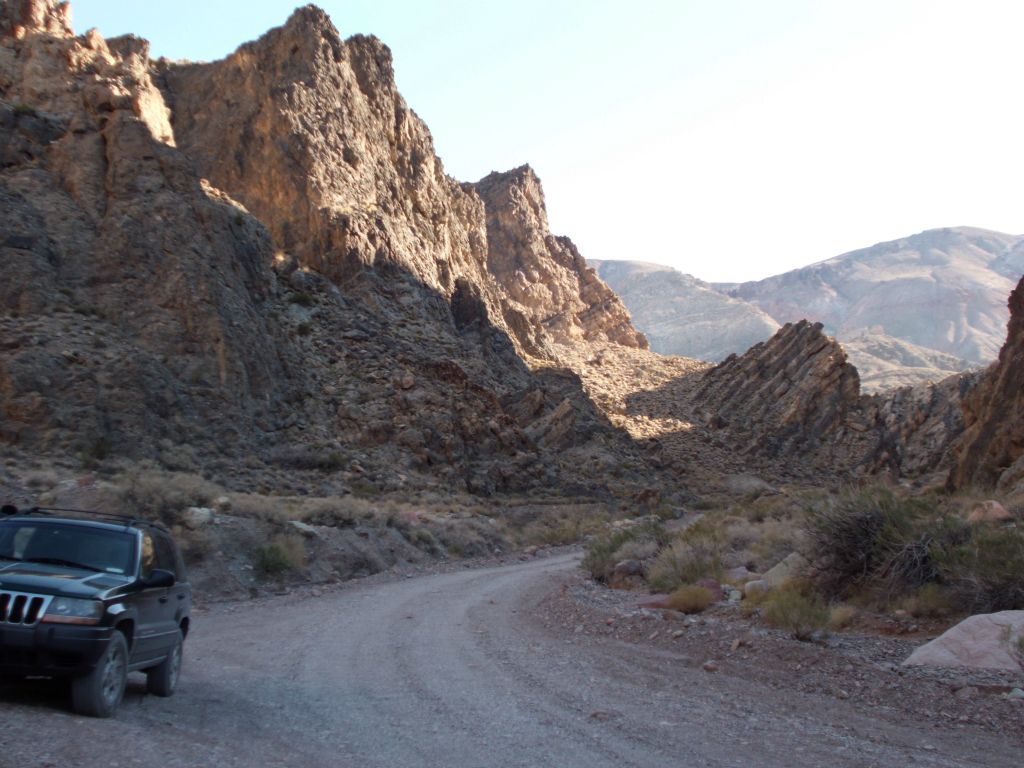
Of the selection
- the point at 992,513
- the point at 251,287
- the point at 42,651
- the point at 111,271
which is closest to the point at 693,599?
the point at 992,513

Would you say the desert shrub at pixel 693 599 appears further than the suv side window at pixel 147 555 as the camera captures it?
Yes

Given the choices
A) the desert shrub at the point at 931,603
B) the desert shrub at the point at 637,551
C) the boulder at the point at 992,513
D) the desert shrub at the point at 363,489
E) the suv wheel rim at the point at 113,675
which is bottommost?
the desert shrub at the point at 637,551

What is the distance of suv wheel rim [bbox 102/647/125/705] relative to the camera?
25.3 feet

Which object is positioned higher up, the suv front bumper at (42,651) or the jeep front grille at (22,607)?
the jeep front grille at (22,607)

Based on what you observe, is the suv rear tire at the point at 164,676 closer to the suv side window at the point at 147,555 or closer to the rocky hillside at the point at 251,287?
the suv side window at the point at 147,555

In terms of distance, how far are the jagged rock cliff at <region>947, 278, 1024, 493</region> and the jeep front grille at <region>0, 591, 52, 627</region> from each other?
A: 864 inches

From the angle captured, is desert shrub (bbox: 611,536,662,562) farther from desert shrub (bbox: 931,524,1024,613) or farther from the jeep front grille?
the jeep front grille

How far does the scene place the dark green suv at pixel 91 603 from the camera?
7387mm

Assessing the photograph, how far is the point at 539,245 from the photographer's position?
107m

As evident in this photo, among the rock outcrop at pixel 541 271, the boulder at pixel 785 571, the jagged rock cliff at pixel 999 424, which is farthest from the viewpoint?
the rock outcrop at pixel 541 271

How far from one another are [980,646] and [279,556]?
48.1 ft

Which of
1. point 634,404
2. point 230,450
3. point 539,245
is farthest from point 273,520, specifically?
point 539,245

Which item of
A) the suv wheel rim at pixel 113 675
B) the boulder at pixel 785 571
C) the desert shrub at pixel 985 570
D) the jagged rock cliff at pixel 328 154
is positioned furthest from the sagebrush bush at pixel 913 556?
the jagged rock cliff at pixel 328 154

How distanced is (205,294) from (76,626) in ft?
101
